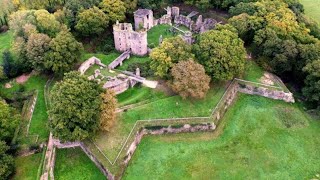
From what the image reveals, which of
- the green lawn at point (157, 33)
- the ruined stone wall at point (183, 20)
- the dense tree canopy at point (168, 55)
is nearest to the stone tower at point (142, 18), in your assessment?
the green lawn at point (157, 33)

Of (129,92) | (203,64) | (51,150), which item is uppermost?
(203,64)

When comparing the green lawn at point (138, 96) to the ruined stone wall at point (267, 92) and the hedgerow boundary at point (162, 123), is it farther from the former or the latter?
the ruined stone wall at point (267, 92)

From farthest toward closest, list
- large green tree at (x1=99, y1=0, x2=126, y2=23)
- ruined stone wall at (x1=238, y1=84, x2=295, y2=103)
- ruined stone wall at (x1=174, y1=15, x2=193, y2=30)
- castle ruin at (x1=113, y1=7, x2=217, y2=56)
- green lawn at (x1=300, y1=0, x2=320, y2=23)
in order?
green lawn at (x1=300, y1=0, x2=320, y2=23), ruined stone wall at (x1=174, y1=15, x2=193, y2=30), large green tree at (x1=99, y1=0, x2=126, y2=23), castle ruin at (x1=113, y1=7, x2=217, y2=56), ruined stone wall at (x1=238, y1=84, x2=295, y2=103)

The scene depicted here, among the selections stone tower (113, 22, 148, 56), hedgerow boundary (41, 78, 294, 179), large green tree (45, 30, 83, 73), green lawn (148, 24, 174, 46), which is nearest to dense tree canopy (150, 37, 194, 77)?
stone tower (113, 22, 148, 56)

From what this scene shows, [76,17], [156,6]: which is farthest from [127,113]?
[156,6]

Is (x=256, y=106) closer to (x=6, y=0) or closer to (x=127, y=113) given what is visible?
(x=127, y=113)

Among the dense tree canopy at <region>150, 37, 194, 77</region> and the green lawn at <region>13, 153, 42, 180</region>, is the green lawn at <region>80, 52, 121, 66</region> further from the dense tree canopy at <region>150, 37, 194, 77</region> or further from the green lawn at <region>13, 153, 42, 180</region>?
the green lawn at <region>13, 153, 42, 180</region>

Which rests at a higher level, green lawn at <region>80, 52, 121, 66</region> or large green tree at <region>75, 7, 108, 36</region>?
large green tree at <region>75, 7, 108, 36</region>
